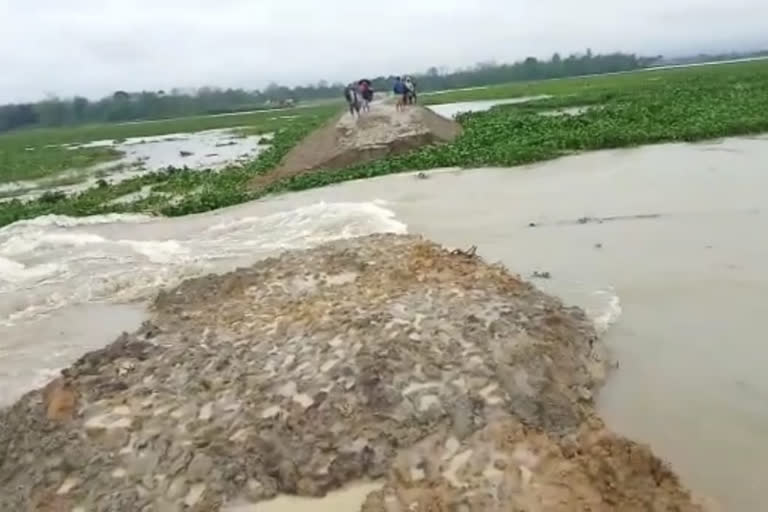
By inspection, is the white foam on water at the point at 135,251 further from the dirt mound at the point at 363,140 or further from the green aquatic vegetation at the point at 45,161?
the green aquatic vegetation at the point at 45,161

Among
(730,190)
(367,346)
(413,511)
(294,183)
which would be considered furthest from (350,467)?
(294,183)

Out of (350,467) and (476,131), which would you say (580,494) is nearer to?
(350,467)

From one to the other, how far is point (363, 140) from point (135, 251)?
32.7 feet

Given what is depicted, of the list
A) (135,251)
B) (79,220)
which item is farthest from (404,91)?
(135,251)

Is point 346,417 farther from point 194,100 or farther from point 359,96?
point 194,100

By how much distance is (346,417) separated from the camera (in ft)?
21.4

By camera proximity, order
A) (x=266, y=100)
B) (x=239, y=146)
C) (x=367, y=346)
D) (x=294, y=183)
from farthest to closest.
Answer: (x=266, y=100) < (x=239, y=146) < (x=294, y=183) < (x=367, y=346)

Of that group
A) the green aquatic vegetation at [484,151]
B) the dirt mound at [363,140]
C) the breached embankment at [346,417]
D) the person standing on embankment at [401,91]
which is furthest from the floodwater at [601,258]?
the person standing on embankment at [401,91]

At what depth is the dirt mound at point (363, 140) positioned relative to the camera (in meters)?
23.7

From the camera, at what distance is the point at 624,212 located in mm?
14469

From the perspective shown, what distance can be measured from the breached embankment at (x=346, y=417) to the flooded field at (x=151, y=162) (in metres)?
21.1

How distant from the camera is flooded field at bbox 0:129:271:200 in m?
29.8

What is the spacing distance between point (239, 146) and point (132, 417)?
3539 centimetres

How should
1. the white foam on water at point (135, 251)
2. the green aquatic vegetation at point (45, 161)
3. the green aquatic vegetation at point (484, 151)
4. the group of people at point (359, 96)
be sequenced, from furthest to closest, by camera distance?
the green aquatic vegetation at point (45, 161) < the group of people at point (359, 96) < the green aquatic vegetation at point (484, 151) < the white foam on water at point (135, 251)
